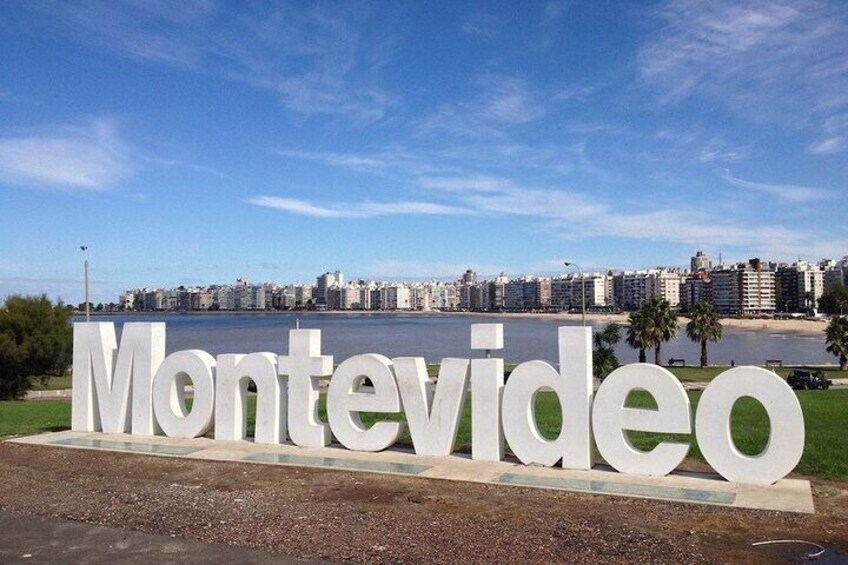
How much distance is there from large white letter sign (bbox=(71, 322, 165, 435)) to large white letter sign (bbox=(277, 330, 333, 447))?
10.3ft

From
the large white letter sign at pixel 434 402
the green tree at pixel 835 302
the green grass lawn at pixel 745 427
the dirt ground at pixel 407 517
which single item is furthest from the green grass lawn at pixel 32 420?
the green tree at pixel 835 302

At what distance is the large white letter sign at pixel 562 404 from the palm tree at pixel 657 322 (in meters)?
49.8

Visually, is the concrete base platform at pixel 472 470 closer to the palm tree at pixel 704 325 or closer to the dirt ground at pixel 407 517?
the dirt ground at pixel 407 517

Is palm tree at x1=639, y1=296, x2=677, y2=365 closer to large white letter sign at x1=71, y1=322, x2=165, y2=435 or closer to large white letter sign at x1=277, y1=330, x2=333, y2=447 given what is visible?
large white letter sign at x1=277, y1=330, x2=333, y2=447

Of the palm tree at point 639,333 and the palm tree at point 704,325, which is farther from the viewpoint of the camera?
the palm tree at point 704,325

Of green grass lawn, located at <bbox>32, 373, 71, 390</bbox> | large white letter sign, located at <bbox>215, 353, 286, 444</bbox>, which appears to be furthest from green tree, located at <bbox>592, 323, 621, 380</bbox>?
green grass lawn, located at <bbox>32, 373, 71, 390</bbox>

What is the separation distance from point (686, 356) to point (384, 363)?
76147 millimetres

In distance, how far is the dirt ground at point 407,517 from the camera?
7922mm

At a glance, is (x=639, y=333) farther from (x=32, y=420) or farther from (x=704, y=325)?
(x=32, y=420)

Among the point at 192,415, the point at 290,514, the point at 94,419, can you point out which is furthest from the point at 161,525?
the point at 94,419

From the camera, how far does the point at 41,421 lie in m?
19.8

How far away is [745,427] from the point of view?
17.2m

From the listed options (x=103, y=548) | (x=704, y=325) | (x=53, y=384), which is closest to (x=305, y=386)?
(x=103, y=548)

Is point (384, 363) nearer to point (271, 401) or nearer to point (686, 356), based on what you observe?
point (271, 401)
